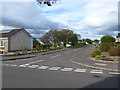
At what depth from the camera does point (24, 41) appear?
37.8 m

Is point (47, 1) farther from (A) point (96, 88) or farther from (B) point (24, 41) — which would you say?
(B) point (24, 41)

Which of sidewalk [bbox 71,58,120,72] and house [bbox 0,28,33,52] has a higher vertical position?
house [bbox 0,28,33,52]

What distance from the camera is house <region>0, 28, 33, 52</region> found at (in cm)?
3291

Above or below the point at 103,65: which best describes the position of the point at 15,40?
above

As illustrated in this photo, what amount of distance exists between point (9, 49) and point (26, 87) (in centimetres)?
2764

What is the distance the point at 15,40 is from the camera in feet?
115

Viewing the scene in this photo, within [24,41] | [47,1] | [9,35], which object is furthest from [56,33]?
[47,1]

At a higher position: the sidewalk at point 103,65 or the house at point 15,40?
the house at point 15,40

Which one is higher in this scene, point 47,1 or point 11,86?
point 47,1

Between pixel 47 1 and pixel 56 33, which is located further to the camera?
pixel 56 33

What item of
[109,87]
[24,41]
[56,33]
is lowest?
[109,87]

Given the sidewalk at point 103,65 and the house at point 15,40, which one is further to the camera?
the house at point 15,40

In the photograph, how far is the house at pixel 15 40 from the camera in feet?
108

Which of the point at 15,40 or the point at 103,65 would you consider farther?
the point at 15,40
